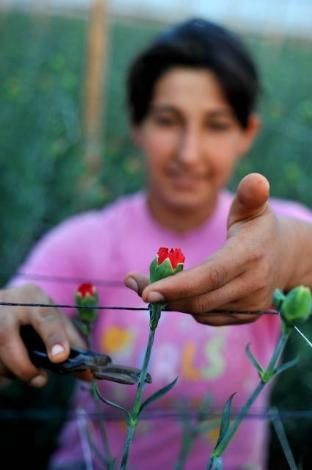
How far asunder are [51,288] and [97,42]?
135cm

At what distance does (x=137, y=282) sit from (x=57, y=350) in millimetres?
72

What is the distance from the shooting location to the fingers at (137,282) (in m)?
0.33

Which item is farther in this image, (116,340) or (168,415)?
(116,340)

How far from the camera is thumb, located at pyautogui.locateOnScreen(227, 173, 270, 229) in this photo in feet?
1.12

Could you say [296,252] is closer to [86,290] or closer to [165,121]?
[86,290]

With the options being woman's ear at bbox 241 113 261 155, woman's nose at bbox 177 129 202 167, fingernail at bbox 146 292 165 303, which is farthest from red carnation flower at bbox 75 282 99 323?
woman's ear at bbox 241 113 261 155

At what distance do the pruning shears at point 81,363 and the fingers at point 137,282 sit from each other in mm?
45

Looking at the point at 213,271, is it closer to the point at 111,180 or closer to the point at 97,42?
the point at 111,180

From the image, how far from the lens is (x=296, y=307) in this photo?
0.29 meters

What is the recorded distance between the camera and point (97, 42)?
1.98m

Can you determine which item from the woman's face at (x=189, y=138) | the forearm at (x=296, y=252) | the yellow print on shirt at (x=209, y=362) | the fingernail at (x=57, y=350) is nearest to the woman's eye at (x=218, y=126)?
the woman's face at (x=189, y=138)

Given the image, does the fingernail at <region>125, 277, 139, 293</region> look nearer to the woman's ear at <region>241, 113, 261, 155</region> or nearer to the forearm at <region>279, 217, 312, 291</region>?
the forearm at <region>279, 217, 312, 291</region>

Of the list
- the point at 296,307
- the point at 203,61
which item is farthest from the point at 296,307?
the point at 203,61

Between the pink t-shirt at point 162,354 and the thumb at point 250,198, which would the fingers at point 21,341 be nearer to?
the thumb at point 250,198
